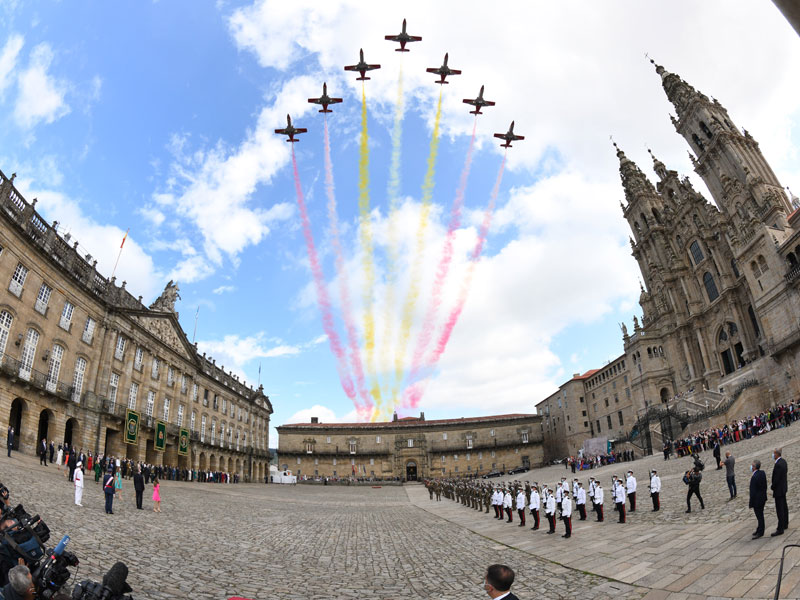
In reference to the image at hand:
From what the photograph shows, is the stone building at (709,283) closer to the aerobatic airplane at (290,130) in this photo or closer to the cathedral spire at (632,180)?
the cathedral spire at (632,180)

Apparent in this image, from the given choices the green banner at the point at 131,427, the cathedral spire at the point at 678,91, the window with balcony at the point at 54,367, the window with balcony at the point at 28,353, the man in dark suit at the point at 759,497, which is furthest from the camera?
the cathedral spire at the point at 678,91

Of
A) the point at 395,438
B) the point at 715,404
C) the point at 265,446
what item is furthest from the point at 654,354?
the point at 265,446

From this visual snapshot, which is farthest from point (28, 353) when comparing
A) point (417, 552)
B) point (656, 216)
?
point (656, 216)

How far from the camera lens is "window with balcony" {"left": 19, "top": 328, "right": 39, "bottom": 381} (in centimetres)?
2692

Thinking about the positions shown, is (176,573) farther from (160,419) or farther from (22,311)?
(160,419)

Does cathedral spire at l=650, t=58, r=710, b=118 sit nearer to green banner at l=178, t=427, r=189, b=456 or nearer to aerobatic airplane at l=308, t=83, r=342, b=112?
aerobatic airplane at l=308, t=83, r=342, b=112

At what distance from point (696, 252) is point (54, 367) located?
69981 millimetres

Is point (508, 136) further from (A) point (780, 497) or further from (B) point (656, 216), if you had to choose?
(B) point (656, 216)

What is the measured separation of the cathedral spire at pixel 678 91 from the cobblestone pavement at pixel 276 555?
74.8m

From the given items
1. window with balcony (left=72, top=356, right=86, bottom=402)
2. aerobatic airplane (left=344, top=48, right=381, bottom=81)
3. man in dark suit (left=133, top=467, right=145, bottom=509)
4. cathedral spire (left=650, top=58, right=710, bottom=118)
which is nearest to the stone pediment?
window with balcony (left=72, top=356, right=86, bottom=402)

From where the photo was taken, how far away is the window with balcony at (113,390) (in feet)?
116

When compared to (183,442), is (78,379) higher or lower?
higher

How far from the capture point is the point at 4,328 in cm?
2570

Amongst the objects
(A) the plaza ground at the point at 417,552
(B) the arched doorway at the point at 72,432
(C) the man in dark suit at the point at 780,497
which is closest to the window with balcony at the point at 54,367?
(B) the arched doorway at the point at 72,432
